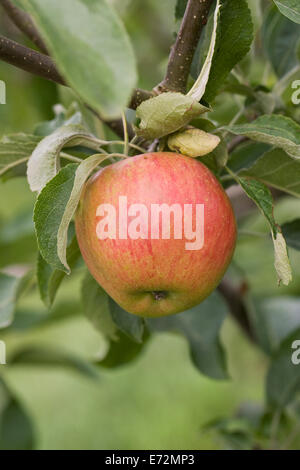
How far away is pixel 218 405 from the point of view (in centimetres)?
214

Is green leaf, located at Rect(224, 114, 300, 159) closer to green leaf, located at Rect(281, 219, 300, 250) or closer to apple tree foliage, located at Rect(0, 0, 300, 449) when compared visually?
apple tree foliage, located at Rect(0, 0, 300, 449)

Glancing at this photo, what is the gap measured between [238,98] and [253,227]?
1.82ft

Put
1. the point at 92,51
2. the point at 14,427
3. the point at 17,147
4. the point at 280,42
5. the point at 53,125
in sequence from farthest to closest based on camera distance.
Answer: the point at 14,427, the point at 280,42, the point at 53,125, the point at 17,147, the point at 92,51

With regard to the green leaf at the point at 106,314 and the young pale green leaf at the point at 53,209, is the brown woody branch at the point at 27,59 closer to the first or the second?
the young pale green leaf at the point at 53,209

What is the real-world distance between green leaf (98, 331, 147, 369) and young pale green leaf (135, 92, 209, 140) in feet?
1.60

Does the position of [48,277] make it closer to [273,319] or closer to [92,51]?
→ [92,51]

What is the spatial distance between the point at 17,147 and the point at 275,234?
0.96 feet

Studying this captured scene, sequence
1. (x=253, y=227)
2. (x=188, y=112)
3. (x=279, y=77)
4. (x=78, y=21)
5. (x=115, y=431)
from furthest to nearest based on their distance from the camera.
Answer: (x=115, y=431)
(x=253, y=227)
(x=279, y=77)
(x=188, y=112)
(x=78, y=21)

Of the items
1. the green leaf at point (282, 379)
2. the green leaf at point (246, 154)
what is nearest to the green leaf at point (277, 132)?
the green leaf at point (246, 154)

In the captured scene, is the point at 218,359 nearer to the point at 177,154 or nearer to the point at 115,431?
the point at 177,154

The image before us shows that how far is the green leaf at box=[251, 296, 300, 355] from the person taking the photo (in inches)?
48.7

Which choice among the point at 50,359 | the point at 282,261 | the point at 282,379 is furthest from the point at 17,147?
the point at 50,359

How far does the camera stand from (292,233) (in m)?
0.77
